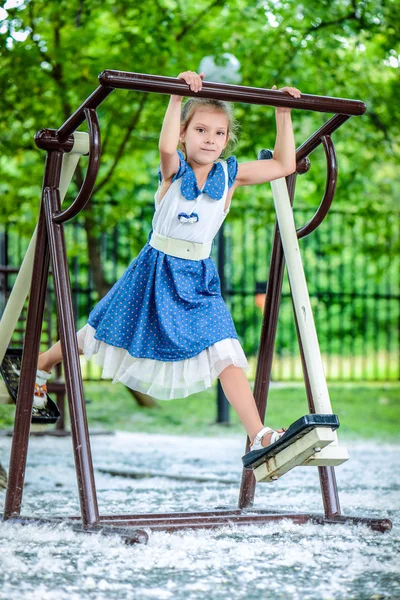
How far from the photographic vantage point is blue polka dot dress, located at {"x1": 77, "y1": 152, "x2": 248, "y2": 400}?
299 cm

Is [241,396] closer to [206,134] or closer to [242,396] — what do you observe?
[242,396]

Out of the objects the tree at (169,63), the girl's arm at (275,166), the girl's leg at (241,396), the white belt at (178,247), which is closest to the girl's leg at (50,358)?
the white belt at (178,247)

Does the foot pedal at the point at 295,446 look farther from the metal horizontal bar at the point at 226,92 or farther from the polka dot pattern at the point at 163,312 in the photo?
the metal horizontal bar at the point at 226,92

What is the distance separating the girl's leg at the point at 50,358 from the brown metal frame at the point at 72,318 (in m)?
0.13

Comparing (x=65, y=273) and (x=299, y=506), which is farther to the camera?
(x=299, y=506)

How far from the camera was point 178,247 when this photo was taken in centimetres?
307

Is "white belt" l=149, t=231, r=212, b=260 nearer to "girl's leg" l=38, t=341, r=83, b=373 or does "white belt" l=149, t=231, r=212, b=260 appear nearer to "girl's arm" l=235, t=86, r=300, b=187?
"girl's arm" l=235, t=86, r=300, b=187

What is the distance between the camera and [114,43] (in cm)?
715

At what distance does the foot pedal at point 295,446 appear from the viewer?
8.42 feet

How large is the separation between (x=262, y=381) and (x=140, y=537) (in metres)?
0.92

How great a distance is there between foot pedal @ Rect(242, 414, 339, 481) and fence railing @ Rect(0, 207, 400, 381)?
4.45 meters

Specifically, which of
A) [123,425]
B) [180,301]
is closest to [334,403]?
[123,425]

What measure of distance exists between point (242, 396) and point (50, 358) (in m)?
0.75

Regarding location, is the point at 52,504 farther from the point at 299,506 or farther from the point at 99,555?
the point at 99,555
